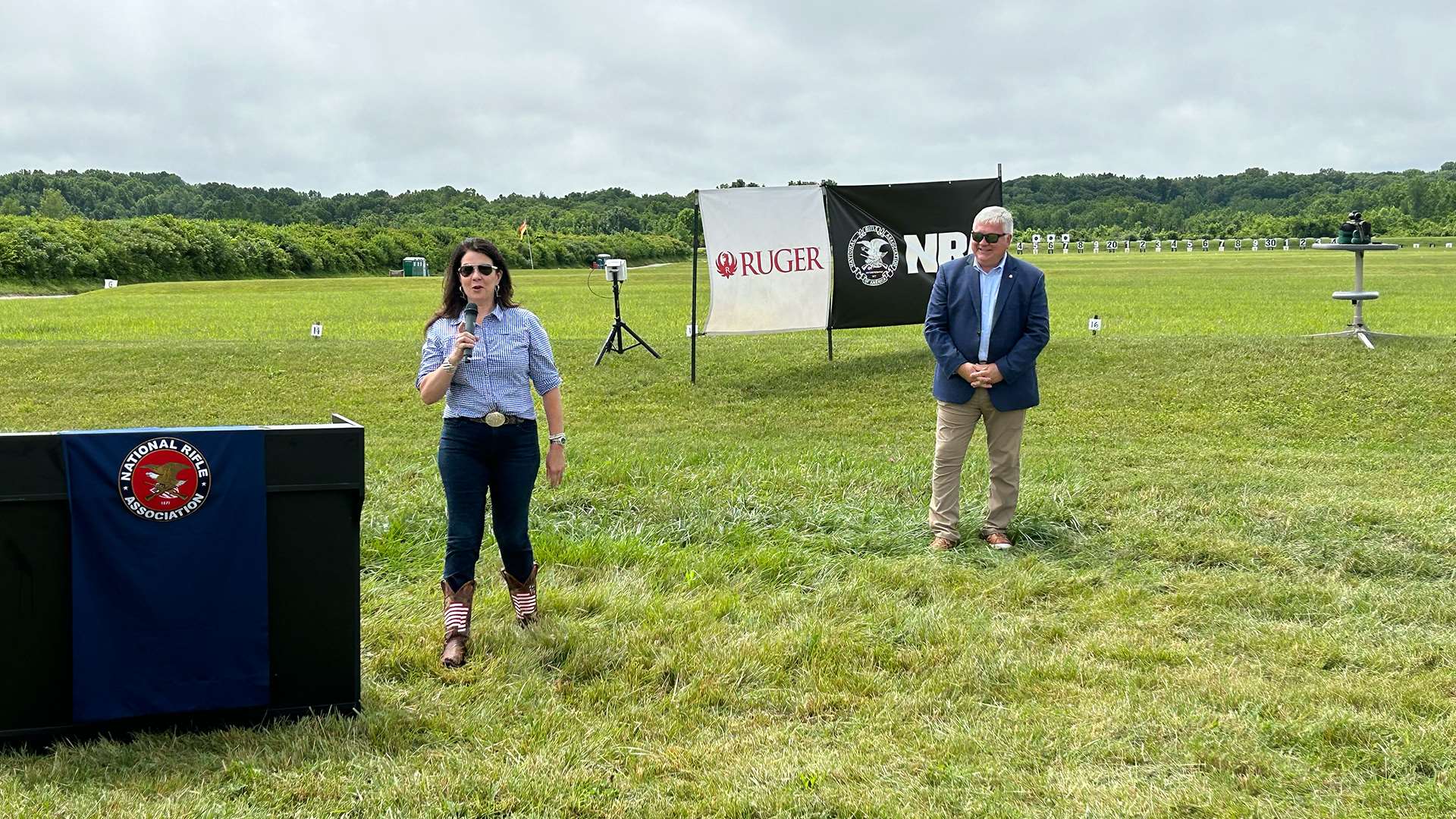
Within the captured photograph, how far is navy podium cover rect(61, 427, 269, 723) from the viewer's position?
14.2 feet

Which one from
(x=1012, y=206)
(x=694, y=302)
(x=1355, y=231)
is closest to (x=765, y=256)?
(x=694, y=302)

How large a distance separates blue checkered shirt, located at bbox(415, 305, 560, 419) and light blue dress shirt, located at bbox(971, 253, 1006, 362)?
329 centimetres

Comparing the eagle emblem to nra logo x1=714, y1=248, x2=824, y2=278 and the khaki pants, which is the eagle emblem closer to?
nra logo x1=714, y1=248, x2=824, y2=278

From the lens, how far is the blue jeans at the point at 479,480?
5.55 metres

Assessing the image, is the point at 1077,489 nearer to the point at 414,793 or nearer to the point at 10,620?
the point at 414,793

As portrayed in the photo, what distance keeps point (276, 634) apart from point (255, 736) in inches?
15.3

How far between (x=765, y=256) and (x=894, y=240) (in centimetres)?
179

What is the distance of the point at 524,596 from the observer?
5.92 meters

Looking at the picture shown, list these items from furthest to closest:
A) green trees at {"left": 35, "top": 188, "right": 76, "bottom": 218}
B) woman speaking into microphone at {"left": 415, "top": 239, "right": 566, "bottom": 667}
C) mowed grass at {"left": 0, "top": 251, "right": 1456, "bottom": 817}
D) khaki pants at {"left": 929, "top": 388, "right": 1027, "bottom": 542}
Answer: green trees at {"left": 35, "top": 188, "right": 76, "bottom": 218}, khaki pants at {"left": 929, "top": 388, "right": 1027, "bottom": 542}, woman speaking into microphone at {"left": 415, "top": 239, "right": 566, "bottom": 667}, mowed grass at {"left": 0, "top": 251, "right": 1456, "bottom": 817}

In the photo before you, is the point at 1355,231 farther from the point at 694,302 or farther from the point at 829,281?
the point at 694,302

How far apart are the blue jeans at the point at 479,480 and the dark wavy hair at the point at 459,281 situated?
0.54 m

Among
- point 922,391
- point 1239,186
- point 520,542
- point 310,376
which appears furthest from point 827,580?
point 1239,186

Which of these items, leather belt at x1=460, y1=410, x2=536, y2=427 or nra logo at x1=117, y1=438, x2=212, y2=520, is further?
leather belt at x1=460, y1=410, x2=536, y2=427

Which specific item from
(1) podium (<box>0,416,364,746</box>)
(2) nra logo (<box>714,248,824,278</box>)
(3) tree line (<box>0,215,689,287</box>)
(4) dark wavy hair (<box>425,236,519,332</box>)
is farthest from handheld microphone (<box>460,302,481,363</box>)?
(3) tree line (<box>0,215,689,287</box>)
